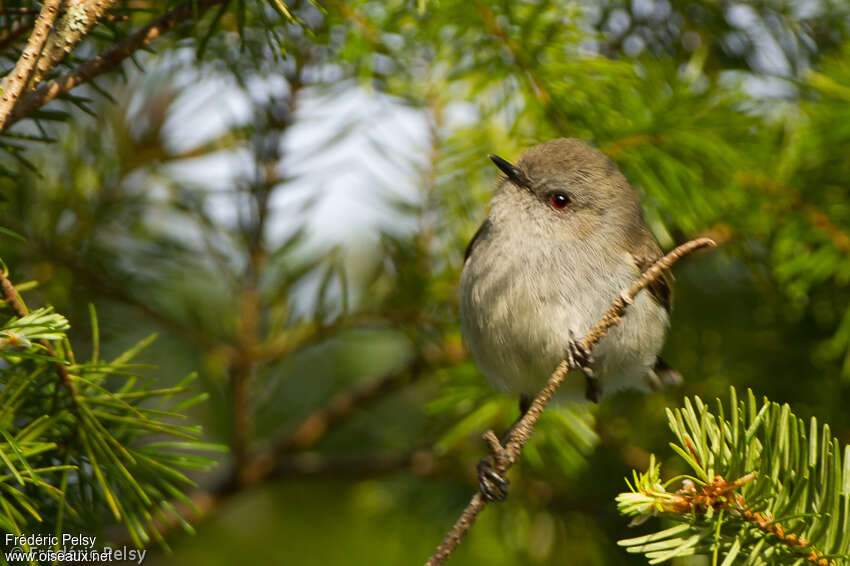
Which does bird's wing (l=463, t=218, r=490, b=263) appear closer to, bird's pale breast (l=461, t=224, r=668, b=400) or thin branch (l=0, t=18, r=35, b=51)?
bird's pale breast (l=461, t=224, r=668, b=400)

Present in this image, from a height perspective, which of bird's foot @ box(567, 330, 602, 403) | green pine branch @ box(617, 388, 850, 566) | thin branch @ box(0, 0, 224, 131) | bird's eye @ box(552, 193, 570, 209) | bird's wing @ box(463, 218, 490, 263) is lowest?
bird's foot @ box(567, 330, 602, 403)

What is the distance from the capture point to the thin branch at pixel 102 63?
1.23 metres

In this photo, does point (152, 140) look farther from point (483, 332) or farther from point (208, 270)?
point (483, 332)

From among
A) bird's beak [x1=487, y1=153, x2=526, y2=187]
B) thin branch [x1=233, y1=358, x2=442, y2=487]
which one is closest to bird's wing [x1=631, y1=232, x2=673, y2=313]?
bird's beak [x1=487, y1=153, x2=526, y2=187]

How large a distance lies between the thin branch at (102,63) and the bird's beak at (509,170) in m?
1.02

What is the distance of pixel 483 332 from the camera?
6.90 feet

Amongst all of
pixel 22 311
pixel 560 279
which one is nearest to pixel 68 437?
pixel 22 311

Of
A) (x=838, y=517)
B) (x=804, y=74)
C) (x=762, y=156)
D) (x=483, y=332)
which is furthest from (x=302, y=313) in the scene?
(x=804, y=74)

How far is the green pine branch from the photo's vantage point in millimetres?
1177

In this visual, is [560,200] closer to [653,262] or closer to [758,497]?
[653,262]

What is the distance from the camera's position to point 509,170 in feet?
7.45

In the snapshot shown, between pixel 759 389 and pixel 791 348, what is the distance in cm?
17

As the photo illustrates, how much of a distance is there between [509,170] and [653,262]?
0.52m

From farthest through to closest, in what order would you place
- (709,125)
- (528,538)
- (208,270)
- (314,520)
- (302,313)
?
(314,520)
(208,270)
(528,538)
(302,313)
(709,125)
